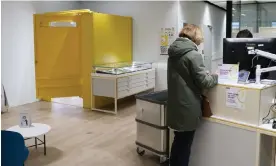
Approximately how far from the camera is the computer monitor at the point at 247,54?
262 cm

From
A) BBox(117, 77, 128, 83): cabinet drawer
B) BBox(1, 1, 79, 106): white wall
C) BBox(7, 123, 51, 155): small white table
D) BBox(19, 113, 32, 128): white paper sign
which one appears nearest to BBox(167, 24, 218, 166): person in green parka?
BBox(7, 123, 51, 155): small white table

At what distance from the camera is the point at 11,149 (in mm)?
2230

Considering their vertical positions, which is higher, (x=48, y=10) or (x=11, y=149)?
(x=48, y=10)

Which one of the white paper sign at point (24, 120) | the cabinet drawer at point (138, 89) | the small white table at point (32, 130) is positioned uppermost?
the cabinet drawer at point (138, 89)

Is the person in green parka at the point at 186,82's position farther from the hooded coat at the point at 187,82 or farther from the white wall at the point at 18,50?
the white wall at the point at 18,50

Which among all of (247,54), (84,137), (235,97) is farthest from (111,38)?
(235,97)

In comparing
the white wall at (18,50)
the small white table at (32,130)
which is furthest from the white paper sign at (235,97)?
the white wall at (18,50)

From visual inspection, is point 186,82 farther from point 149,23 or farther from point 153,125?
point 149,23

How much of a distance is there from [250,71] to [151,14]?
4.17 m

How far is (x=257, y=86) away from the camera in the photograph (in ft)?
7.71

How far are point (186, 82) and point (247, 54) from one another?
67cm

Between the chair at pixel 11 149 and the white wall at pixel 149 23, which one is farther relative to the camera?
the white wall at pixel 149 23

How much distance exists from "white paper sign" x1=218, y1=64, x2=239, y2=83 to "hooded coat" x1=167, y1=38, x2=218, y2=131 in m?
0.14

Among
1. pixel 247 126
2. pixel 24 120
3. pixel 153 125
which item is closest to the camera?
pixel 247 126
